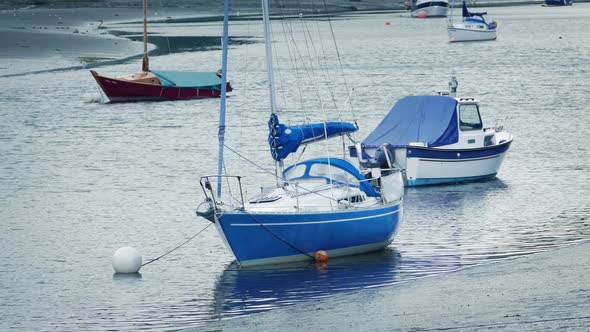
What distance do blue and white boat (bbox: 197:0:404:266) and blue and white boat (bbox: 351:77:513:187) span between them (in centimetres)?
810

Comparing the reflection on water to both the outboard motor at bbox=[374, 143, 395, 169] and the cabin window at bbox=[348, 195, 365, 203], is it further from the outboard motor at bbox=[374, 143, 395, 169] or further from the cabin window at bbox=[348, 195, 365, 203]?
the outboard motor at bbox=[374, 143, 395, 169]

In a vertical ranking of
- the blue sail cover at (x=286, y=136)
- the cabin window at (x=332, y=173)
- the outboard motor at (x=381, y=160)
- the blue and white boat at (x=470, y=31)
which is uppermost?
the blue sail cover at (x=286, y=136)

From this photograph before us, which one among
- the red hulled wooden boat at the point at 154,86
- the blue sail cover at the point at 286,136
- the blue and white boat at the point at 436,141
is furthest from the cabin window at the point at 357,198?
the red hulled wooden boat at the point at 154,86

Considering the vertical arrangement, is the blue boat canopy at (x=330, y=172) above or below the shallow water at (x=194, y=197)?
above

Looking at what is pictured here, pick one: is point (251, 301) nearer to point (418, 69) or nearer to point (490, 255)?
point (490, 255)

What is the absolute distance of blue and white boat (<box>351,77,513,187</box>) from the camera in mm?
35594

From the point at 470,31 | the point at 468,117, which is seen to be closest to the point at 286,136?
the point at 468,117

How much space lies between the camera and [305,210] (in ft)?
82.3

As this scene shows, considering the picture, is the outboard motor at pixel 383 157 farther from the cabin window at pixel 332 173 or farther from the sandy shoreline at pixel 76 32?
the sandy shoreline at pixel 76 32

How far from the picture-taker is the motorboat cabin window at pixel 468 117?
36.2 meters

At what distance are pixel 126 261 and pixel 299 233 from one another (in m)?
3.91

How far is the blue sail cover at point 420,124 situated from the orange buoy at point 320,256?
10418 millimetres

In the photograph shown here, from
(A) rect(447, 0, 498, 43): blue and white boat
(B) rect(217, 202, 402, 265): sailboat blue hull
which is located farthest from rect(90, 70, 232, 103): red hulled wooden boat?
(A) rect(447, 0, 498, 43): blue and white boat

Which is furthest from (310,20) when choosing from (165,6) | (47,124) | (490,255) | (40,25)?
(490,255)
